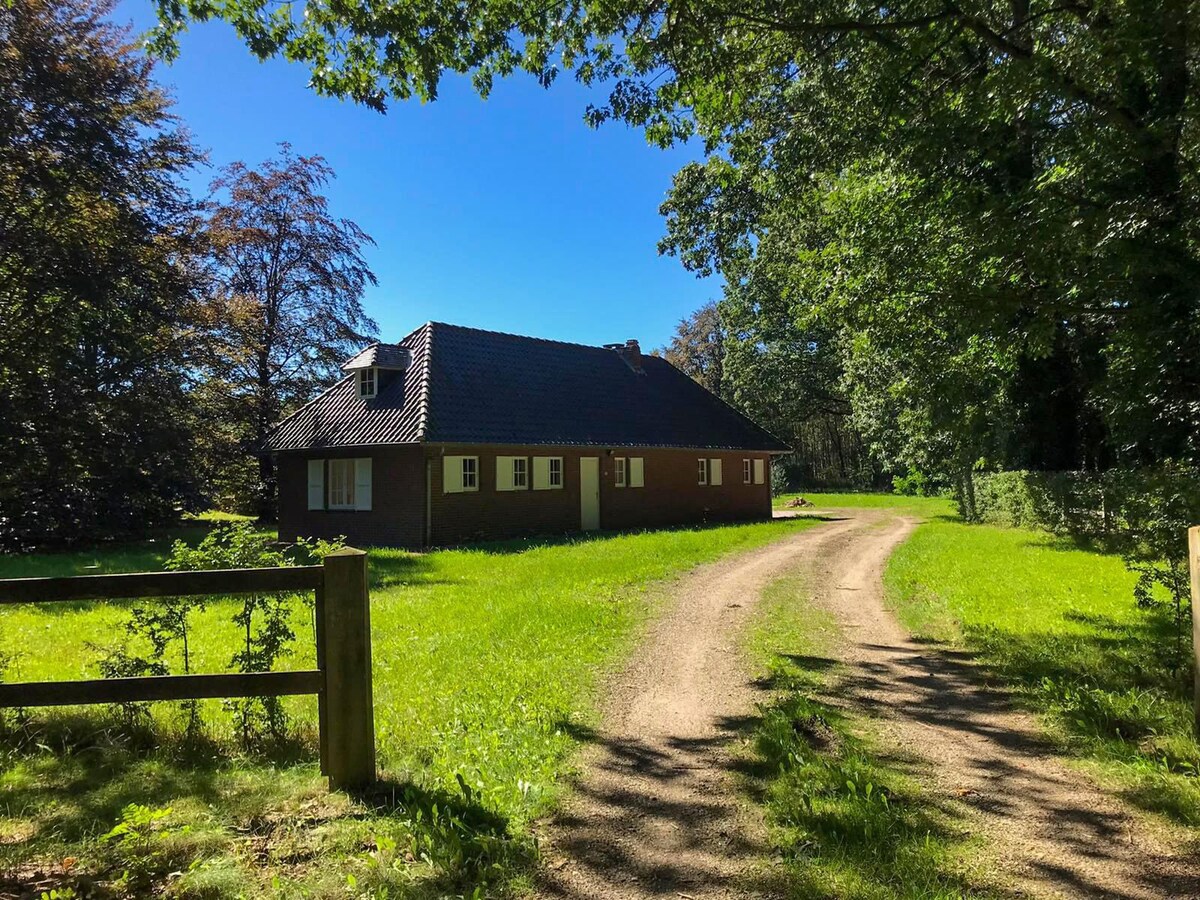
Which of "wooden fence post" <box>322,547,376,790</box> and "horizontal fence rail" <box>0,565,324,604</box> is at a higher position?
"horizontal fence rail" <box>0,565,324,604</box>

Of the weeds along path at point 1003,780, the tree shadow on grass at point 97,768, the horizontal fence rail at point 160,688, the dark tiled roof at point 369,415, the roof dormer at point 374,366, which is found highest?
the roof dormer at point 374,366

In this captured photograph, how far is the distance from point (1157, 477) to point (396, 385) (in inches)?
750

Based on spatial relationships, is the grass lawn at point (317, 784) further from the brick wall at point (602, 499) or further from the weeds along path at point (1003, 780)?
the brick wall at point (602, 499)

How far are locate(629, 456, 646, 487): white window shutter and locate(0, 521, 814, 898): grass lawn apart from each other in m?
16.3

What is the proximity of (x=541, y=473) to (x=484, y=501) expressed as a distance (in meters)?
2.29

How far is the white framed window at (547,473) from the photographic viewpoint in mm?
21405

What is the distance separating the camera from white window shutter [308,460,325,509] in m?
21.5

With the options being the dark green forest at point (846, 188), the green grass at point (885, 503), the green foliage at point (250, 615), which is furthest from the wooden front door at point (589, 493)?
the green foliage at point (250, 615)

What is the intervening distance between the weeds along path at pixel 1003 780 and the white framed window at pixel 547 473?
48.3 feet

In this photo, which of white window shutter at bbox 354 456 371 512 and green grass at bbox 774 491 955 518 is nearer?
white window shutter at bbox 354 456 371 512

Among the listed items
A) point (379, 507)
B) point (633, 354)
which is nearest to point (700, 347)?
point (633, 354)

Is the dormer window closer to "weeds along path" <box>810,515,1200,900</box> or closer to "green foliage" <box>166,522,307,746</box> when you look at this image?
"green foliage" <box>166,522,307,746</box>

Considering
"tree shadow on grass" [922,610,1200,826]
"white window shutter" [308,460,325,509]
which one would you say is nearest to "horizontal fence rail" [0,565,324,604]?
"tree shadow on grass" [922,610,1200,826]

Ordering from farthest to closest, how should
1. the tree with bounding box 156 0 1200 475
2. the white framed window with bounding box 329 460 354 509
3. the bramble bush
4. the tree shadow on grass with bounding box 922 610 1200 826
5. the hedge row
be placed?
1. the white framed window with bounding box 329 460 354 509
2. the tree with bounding box 156 0 1200 475
3. the hedge row
4. the bramble bush
5. the tree shadow on grass with bounding box 922 610 1200 826
